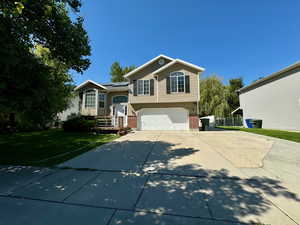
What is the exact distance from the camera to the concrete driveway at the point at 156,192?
2232 millimetres

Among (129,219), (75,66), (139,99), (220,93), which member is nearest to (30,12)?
(75,66)

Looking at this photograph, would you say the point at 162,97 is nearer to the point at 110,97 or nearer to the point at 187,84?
the point at 187,84

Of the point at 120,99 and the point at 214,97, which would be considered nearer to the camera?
the point at 120,99

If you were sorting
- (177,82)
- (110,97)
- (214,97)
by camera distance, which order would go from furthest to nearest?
1. (214,97)
2. (110,97)
3. (177,82)

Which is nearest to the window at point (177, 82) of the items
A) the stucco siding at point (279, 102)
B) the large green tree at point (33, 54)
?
the large green tree at point (33, 54)

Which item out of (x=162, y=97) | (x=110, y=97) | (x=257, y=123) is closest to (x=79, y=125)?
(x=110, y=97)

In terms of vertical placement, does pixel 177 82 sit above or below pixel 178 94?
above

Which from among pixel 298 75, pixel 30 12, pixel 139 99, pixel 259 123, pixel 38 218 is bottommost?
pixel 38 218

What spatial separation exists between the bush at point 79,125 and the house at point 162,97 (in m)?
1.89

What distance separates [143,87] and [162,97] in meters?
2.40

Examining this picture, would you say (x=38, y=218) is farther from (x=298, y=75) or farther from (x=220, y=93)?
(x=220, y=93)

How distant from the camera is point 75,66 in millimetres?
6098

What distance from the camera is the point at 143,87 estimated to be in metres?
14.5

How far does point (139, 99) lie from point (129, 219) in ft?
40.9
